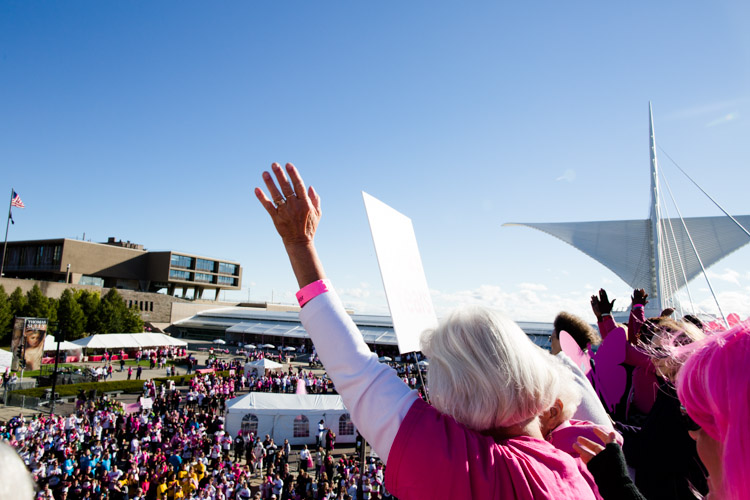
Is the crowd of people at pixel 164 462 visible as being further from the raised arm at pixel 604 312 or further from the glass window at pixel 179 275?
the glass window at pixel 179 275

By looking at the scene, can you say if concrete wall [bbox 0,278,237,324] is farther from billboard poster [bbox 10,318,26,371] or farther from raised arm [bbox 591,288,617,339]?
raised arm [bbox 591,288,617,339]

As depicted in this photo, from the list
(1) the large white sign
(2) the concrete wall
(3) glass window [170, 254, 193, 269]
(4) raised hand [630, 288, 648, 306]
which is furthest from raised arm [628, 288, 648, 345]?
(3) glass window [170, 254, 193, 269]

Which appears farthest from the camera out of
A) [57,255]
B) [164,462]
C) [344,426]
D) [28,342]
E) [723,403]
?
[57,255]

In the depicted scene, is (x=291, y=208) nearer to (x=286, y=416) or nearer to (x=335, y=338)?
(x=335, y=338)

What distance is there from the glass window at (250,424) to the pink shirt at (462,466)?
17541mm

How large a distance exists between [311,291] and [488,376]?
0.56 metres

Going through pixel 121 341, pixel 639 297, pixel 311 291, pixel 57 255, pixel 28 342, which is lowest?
pixel 121 341

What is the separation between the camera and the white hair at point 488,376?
110 cm

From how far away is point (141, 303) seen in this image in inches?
2394

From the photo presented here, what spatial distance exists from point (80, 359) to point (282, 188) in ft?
158

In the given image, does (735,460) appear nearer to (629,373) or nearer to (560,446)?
(560,446)

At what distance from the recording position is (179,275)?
73812 mm

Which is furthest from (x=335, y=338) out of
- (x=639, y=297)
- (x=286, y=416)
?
(x=286, y=416)

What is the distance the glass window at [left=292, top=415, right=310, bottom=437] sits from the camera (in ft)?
56.8
